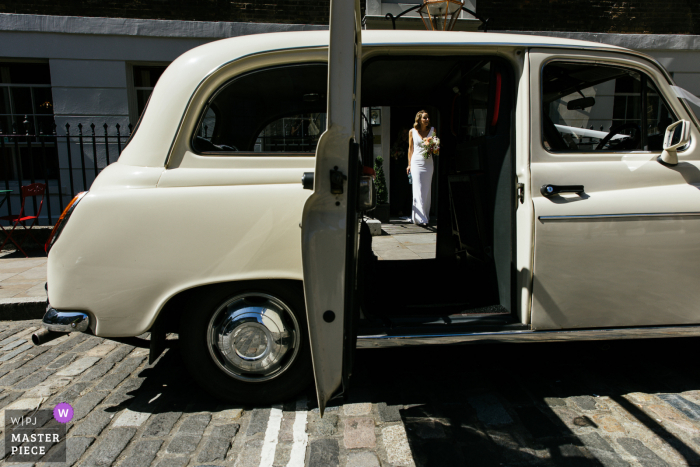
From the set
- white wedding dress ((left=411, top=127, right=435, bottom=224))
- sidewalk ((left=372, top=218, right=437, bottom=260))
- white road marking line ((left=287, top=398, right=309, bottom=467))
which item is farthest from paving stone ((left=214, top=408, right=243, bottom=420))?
white wedding dress ((left=411, top=127, right=435, bottom=224))

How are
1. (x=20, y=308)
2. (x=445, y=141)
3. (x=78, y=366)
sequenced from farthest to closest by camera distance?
(x=20, y=308) < (x=445, y=141) < (x=78, y=366)

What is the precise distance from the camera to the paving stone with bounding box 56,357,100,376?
3.00 metres

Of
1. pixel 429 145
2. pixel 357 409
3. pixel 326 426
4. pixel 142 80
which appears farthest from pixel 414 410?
pixel 142 80

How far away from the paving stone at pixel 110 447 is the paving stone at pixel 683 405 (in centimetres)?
290

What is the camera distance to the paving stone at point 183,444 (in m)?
2.17

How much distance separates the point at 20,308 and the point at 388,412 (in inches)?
148

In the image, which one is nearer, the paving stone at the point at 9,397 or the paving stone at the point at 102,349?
the paving stone at the point at 9,397

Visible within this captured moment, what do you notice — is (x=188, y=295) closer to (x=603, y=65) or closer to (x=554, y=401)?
(x=554, y=401)

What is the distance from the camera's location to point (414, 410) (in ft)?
8.13

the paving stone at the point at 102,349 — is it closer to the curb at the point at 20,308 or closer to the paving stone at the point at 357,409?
the curb at the point at 20,308

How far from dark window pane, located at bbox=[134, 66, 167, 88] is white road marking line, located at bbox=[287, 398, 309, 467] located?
823cm

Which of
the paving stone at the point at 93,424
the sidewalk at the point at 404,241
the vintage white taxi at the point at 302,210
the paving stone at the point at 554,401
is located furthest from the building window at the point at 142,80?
the paving stone at the point at 554,401

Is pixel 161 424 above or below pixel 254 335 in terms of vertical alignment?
below

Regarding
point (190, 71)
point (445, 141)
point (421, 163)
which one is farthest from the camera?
point (421, 163)
